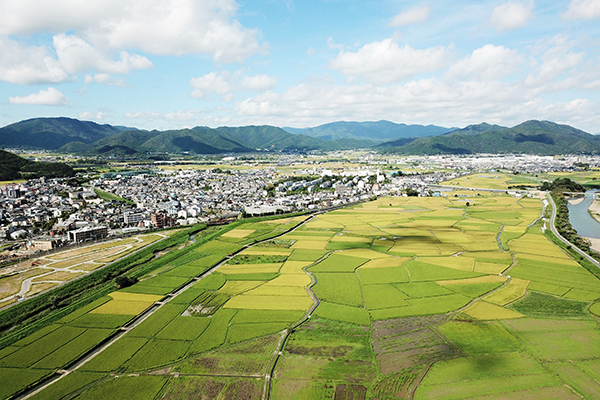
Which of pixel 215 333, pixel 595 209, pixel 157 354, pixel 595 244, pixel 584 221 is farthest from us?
pixel 595 209

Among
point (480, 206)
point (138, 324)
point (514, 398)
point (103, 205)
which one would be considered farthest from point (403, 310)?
point (103, 205)

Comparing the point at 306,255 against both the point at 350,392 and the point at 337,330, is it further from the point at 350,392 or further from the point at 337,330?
the point at 350,392

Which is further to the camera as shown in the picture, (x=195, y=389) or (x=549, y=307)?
(x=549, y=307)

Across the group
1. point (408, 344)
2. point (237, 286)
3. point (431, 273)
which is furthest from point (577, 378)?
point (237, 286)

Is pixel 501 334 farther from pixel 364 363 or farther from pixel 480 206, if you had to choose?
pixel 480 206

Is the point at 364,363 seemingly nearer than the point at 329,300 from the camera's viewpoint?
Yes

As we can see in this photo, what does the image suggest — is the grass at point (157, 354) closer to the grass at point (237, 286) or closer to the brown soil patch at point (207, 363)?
the brown soil patch at point (207, 363)

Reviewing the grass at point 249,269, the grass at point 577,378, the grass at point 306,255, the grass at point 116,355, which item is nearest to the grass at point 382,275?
the grass at point 306,255
